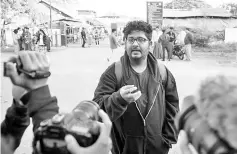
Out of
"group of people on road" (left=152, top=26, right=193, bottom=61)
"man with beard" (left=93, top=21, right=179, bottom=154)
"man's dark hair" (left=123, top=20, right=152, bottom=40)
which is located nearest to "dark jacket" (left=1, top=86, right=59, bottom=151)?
"man with beard" (left=93, top=21, right=179, bottom=154)

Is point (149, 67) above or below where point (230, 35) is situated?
below

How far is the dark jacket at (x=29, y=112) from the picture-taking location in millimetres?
1437

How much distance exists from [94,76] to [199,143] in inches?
378

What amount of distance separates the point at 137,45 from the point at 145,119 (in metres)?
0.75

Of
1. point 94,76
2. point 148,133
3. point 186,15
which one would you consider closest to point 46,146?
point 148,133

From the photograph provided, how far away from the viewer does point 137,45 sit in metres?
3.06

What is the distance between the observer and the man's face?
3045mm

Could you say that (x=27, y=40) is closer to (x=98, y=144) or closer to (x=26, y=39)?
(x=26, y=39)

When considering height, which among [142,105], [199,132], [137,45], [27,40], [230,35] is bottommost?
[142,105]

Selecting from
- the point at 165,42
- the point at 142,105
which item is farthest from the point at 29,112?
the point at 165,42

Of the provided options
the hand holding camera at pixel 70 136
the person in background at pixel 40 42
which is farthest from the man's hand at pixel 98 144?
the person in background at pixel 40 42

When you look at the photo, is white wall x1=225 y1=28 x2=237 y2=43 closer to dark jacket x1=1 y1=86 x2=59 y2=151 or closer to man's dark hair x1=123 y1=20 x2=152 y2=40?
man's dark hair x1=123 y1=20 x2=152 y2=40

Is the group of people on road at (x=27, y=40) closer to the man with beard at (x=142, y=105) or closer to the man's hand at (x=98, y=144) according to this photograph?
the man with beard at (x=142, y=105)

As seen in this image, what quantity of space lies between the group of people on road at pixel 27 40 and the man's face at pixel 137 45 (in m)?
15.8
